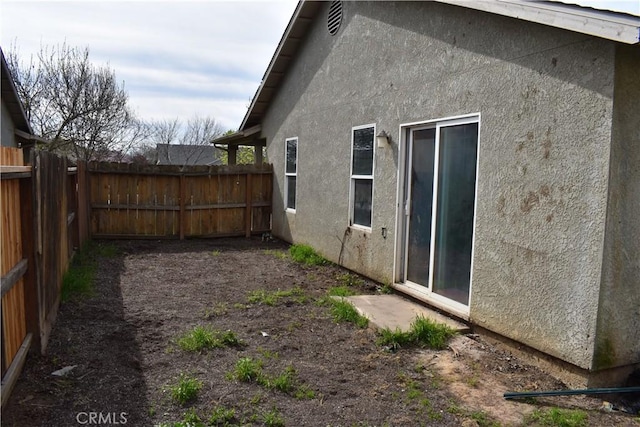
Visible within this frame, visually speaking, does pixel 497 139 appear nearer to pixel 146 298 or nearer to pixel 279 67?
pixel 146 298

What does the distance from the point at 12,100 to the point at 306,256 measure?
9735 millimetres

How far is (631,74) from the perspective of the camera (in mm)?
3586

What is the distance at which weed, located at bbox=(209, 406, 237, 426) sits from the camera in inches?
125

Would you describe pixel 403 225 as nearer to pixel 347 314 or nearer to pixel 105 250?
pixel 347 314

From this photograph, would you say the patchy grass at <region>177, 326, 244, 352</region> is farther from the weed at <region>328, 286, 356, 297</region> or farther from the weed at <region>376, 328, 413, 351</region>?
the weed at <region>328, 286, 356, 297</region>

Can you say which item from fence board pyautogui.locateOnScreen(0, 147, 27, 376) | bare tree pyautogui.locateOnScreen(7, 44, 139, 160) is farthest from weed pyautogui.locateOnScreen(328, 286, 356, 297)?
bare tree pyautogui.locateOnScreen(7, 44, 139, 160)

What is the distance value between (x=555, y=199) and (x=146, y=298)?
512cm

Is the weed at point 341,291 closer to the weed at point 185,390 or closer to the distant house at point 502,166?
the distant house at point 502,166

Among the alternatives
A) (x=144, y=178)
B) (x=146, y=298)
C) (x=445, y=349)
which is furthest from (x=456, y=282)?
(x=144, y=178)

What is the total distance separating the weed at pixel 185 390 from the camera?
3441mm

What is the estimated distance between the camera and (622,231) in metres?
3.67
